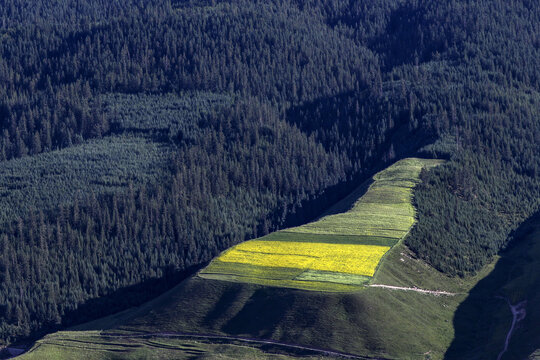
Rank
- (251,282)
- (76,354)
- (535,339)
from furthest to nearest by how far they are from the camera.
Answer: (251,282) → (76,354) → (535,339)

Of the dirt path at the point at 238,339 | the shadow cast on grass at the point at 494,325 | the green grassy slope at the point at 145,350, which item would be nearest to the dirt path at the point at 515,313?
the shadow cast on grass at the point at 494,325

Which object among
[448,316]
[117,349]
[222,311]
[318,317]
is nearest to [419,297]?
[448,316]

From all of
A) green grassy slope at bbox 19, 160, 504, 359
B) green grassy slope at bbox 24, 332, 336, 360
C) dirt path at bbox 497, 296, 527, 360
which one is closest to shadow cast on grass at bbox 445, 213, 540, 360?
dirt path at bbox 497, 296, 527, 360

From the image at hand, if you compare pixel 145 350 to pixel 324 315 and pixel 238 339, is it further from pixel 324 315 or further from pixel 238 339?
pixel 324 315

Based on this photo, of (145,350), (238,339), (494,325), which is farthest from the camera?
(494,325)

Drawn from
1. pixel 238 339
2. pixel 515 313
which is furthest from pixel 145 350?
pixel 515 313

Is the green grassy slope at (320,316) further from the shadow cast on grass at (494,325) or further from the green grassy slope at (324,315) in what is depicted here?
the shadow cast on grass at (494,325)

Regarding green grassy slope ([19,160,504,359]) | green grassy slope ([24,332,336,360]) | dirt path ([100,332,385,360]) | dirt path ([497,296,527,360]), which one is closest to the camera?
dirt path ([100,332,385,360])

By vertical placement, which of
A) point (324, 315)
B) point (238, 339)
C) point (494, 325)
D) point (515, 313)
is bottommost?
point (494, 325)

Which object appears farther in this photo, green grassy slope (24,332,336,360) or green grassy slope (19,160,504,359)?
green grassy slope (24,332,336,360)

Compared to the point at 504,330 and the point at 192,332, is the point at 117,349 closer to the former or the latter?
the point at 192,332

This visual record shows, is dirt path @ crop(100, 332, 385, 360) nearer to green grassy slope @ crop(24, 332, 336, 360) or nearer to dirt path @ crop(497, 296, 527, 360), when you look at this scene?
green grassy slope @ crop(24, 332, 336, 360)
